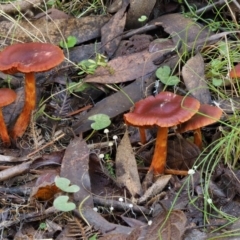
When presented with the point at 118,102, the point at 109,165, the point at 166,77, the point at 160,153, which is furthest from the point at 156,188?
the point at 166,77

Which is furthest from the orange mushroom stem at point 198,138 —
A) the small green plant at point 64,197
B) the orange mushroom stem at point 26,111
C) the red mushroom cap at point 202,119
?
the orange mushroom stem at point 26,111

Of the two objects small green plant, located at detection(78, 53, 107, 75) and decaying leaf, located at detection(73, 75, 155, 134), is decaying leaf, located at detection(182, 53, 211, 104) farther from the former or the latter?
small green plant, located at detection(78, 53, 107, 75)

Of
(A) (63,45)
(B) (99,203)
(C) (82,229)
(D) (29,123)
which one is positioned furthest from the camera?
(A) (63,45)

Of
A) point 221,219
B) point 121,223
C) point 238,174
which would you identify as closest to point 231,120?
point 238,174

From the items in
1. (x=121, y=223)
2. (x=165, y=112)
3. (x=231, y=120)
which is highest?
(x=165, y=112)

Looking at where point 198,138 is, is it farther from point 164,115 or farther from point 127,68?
point 127,68

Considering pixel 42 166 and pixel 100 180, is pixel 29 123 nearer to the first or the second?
pixel 42 166

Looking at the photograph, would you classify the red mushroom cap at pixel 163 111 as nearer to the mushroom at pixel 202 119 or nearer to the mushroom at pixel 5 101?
the mushroom at pixel 202 119

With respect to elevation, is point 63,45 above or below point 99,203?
above
